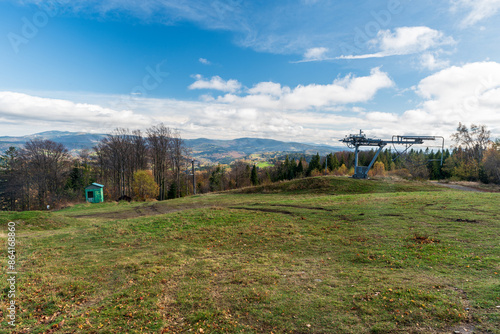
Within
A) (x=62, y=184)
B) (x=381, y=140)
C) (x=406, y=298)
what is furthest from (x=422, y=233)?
(x=62, y=184)

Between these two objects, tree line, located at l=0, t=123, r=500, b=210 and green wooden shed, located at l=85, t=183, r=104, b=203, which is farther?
tree line, located at l=0, t=123, r=500, b=210

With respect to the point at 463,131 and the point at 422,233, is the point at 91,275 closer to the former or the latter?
the point at 422,233

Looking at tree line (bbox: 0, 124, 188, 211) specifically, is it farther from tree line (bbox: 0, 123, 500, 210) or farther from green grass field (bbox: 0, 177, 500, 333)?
green grass field (bbox: 0, 177, 500, 333)

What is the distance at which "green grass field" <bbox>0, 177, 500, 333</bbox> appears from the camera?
5.81 metres

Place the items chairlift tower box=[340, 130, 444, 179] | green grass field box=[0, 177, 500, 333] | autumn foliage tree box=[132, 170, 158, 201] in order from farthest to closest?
autumn foliage tree box=[132, 170, 158, 201], chairlift tower box=[340, 130, 444, 179], green grass field box=[0, 177, 500, 333]

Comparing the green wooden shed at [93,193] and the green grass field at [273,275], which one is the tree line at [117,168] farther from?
the green grass field at [273,275]

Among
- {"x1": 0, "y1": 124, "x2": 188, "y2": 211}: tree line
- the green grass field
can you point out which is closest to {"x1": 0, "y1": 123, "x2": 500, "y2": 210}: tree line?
{"x1": 0, "y1": 124, "x2": 188, "y2": 211}: tree line

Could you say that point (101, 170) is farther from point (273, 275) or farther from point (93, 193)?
point (273, 275)

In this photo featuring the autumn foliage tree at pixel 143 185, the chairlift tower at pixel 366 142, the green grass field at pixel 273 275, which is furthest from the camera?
the autumn foliage tree at pixel 143 185

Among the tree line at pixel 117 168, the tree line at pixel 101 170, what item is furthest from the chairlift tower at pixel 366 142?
the tree line at pixel 101 170

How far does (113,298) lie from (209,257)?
4.38m

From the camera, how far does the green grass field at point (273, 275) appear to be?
19.1 feet

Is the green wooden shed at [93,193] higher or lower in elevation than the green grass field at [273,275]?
lower

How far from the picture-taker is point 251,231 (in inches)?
570
